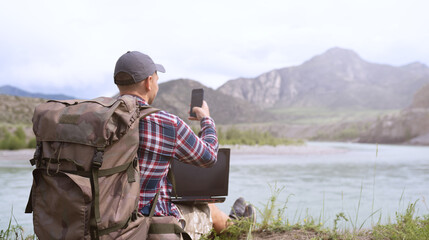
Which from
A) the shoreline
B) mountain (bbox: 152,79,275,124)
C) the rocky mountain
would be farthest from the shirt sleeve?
the rocky mountain

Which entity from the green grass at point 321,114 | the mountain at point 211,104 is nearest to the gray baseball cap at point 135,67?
the mountain at point 211,104

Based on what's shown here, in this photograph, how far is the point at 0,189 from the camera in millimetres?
10320

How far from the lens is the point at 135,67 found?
225 cm

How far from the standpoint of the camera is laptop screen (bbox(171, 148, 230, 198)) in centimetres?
318

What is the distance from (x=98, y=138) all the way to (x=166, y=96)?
70450 millimetres

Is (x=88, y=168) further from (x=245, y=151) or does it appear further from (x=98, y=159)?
(x=245, y=151)

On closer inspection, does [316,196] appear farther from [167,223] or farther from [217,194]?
[167,223]

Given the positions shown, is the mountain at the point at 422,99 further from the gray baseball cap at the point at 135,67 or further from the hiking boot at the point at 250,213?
the gray baseball cap at the point at 135,67

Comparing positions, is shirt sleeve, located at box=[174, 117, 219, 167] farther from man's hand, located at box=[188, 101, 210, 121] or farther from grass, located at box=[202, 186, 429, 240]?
grass, located at box=[202, 186, 429, 240]

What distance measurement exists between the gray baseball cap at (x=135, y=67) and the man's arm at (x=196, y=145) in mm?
331

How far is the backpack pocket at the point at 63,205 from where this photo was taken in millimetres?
2012

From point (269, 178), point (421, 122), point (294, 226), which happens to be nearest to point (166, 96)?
point (421, 122)

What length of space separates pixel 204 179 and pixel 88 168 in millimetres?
1394

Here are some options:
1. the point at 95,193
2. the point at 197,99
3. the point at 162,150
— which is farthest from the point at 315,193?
the point at 95,193
